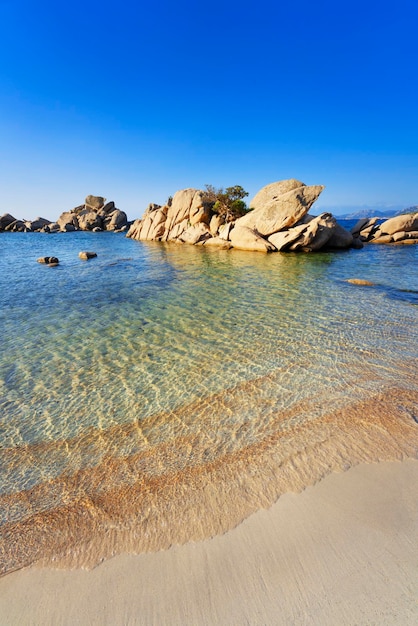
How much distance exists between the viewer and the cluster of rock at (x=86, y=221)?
8925 centimetres

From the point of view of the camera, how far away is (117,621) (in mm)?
2475

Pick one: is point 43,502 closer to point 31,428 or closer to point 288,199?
point 31,428

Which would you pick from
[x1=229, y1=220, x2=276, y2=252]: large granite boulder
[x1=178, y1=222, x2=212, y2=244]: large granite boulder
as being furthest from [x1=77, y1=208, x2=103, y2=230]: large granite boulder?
[x1=229, y1=220, x2=276, y2=252]: large granite boulder

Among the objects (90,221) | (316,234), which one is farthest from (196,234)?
(90,221)

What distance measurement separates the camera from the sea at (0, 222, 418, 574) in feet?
11.5

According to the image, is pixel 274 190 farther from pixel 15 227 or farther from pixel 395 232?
pixel 15 227

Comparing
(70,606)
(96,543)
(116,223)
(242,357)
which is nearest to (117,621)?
(70,606)

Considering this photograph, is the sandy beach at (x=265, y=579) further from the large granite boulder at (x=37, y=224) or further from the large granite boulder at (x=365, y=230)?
the large granite boulder at (x=37, y=224)

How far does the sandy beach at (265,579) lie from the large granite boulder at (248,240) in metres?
26.8

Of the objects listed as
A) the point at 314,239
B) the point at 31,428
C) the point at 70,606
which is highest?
the point at 314,239

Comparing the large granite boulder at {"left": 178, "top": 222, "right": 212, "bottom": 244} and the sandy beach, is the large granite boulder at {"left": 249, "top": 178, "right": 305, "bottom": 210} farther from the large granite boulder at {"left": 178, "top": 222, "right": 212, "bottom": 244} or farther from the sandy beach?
the sandy beach

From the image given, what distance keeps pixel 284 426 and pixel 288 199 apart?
28163 millimetres

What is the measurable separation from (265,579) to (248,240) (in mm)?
29264

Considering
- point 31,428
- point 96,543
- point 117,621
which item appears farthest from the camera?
point 31,428
